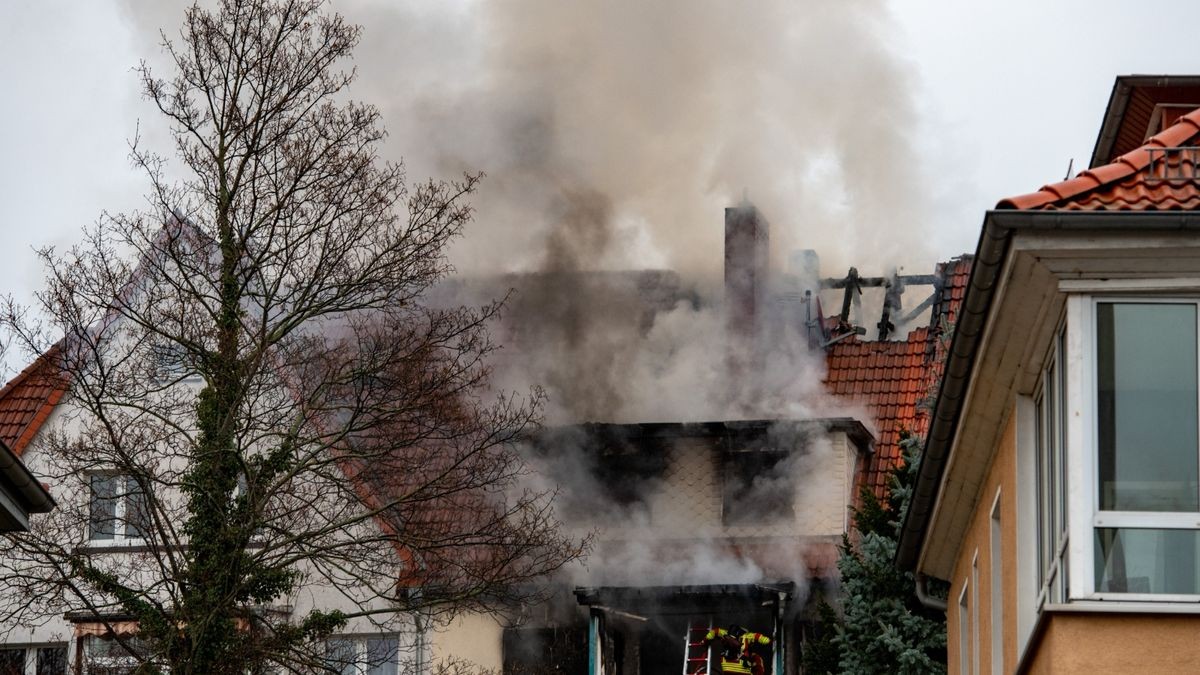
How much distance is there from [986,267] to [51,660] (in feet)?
67.8

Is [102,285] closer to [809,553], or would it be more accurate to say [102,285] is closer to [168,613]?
[168,613]

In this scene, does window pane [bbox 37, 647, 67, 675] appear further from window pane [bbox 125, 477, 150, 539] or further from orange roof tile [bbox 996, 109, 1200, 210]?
orange roof tile [bbox 996, 109, 1200, 210]

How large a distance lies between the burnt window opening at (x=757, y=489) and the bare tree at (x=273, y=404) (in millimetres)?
8823

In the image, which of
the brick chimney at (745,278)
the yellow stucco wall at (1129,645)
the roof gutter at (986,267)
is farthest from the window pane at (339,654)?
the brick chimney at (745,278)

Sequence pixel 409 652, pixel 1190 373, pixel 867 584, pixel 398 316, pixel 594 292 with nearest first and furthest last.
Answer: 1. pixel 1190 373
2. pixel 398 316
3. pixel 867 584
4. pixel 409 652
5. pixel 594 292

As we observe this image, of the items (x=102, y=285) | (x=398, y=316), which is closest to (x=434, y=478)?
(x=398, y=316)

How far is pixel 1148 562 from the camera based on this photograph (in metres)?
11.6

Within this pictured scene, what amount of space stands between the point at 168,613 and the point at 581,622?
10.1 m

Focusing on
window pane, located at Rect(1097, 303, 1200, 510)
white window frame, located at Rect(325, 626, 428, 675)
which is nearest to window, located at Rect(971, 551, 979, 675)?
window pane, located at Rect(1097, 303, 1200, 510)

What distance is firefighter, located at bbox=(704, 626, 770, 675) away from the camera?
29.9 meters

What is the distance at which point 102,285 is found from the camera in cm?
2244

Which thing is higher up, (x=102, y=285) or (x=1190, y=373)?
(x=102, y=285)

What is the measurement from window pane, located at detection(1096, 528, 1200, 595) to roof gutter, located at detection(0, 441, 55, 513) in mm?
7301

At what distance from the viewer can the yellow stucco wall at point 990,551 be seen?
14.2m
